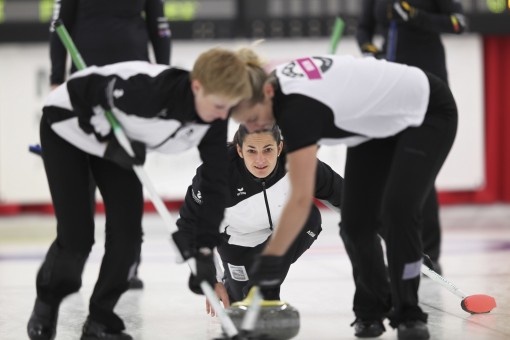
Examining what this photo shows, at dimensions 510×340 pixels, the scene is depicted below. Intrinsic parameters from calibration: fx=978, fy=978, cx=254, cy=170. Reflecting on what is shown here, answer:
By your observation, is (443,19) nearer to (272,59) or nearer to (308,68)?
(308,68)

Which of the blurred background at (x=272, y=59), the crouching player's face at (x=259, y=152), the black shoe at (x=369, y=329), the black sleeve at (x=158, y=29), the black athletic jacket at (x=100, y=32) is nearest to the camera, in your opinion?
the black shoe at (x=369, y=329)

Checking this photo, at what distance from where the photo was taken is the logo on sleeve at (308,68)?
304 centimetres

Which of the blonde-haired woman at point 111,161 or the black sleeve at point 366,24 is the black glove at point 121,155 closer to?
the blonde-haired woman at point 111,161

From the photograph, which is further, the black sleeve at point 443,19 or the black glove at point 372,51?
the black glove at point 372,51

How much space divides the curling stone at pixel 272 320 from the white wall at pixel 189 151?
508 cm

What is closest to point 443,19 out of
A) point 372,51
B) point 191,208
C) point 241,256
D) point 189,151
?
point 372,51

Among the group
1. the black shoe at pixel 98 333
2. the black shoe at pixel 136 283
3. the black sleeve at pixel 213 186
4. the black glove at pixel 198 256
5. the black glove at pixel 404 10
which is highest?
the black glove at pixel 404 10

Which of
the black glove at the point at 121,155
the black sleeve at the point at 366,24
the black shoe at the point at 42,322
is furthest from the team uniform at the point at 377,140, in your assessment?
the black sleeve at the point at 366,24

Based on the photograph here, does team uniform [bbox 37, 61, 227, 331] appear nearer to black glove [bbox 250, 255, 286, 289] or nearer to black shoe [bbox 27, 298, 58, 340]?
black shoe [bbox 27, 298, 58, 340]

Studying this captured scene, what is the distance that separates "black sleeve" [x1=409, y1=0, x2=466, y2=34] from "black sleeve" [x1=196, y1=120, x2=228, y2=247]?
6.38 feet

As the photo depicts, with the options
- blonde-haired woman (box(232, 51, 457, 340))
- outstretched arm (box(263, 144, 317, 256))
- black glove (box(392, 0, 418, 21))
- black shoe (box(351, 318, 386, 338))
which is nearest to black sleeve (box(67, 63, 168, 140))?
blonde-haired woman (box(232, 51, 457, 340))

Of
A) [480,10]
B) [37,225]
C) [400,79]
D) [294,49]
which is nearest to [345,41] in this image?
[294,49]

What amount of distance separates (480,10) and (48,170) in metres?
5.55

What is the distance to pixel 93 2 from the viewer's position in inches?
171
